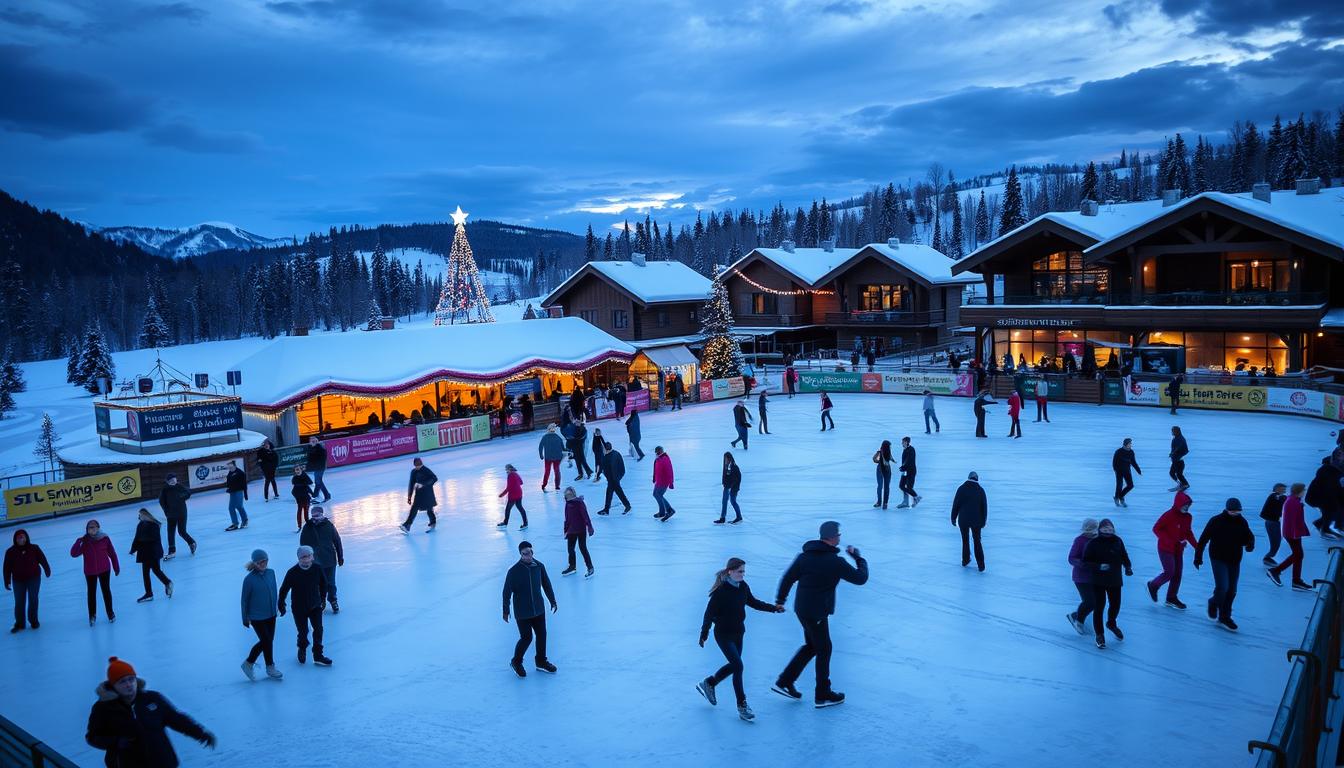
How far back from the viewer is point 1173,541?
916 centimetres

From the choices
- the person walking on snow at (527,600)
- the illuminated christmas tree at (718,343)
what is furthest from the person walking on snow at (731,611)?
the illuminated christmas tree at (718,343)

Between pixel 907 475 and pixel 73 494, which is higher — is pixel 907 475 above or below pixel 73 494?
above

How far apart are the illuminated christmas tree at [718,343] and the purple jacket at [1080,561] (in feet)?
91.8

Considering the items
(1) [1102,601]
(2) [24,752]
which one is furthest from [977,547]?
(2) [24,752]

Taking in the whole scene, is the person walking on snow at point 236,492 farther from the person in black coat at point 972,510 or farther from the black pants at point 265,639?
the person in black coat at point 972,510

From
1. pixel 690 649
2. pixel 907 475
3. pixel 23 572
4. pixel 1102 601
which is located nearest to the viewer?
pixel 1102 601

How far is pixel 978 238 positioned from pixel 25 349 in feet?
403

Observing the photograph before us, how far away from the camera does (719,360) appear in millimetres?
36969

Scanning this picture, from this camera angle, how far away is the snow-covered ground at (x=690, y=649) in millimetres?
6961

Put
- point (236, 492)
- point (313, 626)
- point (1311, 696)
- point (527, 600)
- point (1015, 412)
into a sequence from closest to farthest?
point (1311, 696) < point (527, 600) < point (313, 626) < point (236, 492) < point (1015, 412)

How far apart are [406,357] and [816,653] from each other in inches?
852

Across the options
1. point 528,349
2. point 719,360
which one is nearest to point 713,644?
point 528,349

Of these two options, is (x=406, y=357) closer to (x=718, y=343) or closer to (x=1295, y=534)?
(x=718, y=343)

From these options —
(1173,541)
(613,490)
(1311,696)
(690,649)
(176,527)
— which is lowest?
(690,649)
